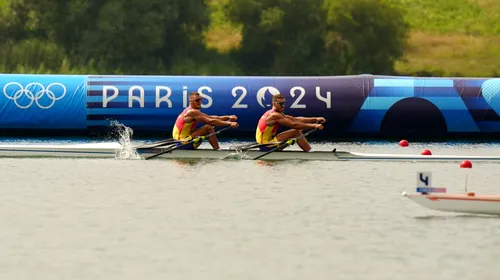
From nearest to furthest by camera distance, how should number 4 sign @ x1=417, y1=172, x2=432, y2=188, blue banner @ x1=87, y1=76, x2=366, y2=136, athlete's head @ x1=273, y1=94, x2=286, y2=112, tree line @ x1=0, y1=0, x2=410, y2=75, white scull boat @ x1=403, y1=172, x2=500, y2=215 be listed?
number 4 sign @ x1=417, y1=172, x2=432, y2=188
white scull boat @ x1=403, y1=172, x2=500, y2=215
athlete's head @ x1=273, y1=94, x2=286, y2=112
blue banner @ x1=87, y1=76, x2=366, y2=136
tree line @ x1=0, y1=0, x2=410, y2=75

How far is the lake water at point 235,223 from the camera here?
17.1 m

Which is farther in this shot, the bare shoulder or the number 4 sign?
the bare shoulder

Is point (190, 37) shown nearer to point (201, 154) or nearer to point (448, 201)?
point (201, 154)

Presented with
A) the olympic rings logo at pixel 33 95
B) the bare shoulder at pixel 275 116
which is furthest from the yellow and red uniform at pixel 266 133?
the olympic rings logo at pixel 33 95

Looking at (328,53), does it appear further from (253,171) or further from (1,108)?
(253,171)

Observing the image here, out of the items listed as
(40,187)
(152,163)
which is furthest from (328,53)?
(40,187)

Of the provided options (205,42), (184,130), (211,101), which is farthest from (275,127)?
(205,42)

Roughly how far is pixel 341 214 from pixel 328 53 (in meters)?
52.4

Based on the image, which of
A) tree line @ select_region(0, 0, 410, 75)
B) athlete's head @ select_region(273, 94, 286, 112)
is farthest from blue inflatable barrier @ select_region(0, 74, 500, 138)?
tree line @ select_region(0, 0, 410, 75)

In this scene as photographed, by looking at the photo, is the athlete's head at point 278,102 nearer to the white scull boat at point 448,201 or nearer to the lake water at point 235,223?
the lake water at point 235,223

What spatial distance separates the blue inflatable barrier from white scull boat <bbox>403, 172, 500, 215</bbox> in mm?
17397

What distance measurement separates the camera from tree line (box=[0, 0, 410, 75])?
71.2 m

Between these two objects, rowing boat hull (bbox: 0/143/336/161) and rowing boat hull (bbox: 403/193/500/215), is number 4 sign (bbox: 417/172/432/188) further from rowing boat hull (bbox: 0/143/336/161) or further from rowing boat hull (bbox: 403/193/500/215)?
rowing boat hull (bbox: 0/143/336/161)

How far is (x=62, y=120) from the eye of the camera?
1497 inches
